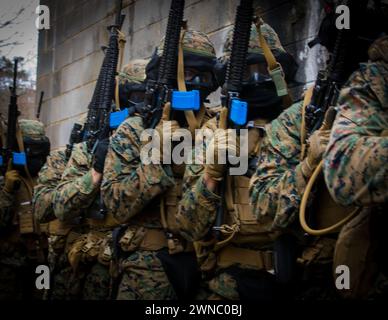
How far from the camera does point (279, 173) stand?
9.89 ft

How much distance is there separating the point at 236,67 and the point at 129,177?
1.11m

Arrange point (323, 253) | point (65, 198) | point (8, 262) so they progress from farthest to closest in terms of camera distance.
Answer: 1. point (8, 262)
2. point (65, 198)
3. point (323, 253)

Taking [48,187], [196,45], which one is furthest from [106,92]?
[196,45]

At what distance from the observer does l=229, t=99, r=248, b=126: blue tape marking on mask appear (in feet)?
10.9

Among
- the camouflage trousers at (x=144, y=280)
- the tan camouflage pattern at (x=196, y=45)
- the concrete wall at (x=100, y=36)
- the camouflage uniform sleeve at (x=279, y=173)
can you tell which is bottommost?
the camouflage trousers at (x=144, y=280)

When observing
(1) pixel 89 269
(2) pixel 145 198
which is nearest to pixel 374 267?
(2) pixel 145 198

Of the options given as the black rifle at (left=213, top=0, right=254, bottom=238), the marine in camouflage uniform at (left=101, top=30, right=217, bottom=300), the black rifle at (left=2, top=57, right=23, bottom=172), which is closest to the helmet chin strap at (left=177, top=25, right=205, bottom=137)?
the marine in camouflage uniform at (left=101, top=30, right=217, bottom=300)

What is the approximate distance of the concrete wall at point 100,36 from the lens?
4887 millimetres

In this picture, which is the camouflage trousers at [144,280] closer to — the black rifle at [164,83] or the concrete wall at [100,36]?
the black rifle at [164,83]

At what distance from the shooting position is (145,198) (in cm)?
390

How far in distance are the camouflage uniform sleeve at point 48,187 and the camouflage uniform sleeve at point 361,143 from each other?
12.1 feet

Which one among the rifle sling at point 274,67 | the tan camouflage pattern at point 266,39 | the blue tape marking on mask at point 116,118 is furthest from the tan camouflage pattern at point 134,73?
the rifle sling at point 274,67

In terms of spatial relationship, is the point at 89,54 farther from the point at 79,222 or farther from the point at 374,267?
the point at 374,267

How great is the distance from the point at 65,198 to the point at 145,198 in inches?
53.0
